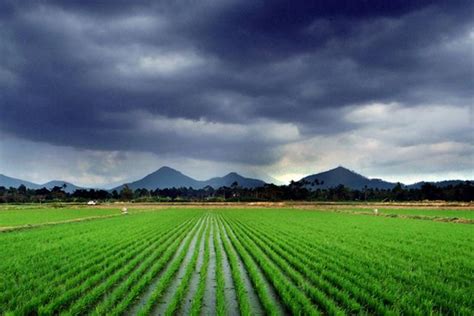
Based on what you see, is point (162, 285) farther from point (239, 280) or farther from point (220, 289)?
point (239, 280)

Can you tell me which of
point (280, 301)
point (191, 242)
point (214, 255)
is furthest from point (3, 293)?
point (191, 242)

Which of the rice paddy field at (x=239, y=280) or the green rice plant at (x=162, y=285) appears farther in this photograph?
the rice paddy field at (x=239, y=280)

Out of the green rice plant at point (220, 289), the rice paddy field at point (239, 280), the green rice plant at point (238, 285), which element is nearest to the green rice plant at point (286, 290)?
the rice paddy field at point (239, 280)

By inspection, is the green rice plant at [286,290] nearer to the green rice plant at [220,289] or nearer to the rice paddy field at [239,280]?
the rice paddy field at [239,280]

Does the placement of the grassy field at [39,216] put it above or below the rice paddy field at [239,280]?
above

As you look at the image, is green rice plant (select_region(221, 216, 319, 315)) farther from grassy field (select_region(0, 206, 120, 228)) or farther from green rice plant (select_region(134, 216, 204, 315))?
grassy field (select_region(0, 206, 120, 228))

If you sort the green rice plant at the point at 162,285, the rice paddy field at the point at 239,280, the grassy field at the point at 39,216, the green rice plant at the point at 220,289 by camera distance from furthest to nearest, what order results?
the grassy field at the point at 39,216 < the rice paddy field at the point at 239,280 < the green rice plant at the point at 162,285 < the green rice plant at the point at 220,289

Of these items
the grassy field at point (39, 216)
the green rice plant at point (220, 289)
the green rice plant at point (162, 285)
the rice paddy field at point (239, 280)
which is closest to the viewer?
the green rice plant at point (220, 289)

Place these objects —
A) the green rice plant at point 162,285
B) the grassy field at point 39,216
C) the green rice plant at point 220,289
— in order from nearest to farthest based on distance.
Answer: the green rice plant at point 220,289, the green rice plant at point 162,285, the grassy field at point 39,216

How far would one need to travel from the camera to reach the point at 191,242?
60.1 ft

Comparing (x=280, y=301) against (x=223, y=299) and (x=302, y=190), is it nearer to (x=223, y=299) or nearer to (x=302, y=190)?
(x=223, y=299)

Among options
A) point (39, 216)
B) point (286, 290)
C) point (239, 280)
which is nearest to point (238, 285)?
point (239, 280)

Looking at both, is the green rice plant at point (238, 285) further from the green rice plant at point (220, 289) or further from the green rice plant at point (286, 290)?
the green rice plant at point (286, 290)

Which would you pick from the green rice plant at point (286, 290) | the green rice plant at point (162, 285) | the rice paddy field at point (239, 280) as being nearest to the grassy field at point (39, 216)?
the rice paddy field at point (239, 280)
